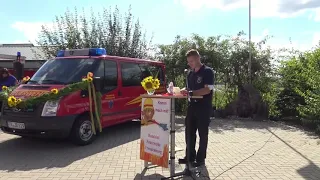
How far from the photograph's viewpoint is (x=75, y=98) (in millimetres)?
7328

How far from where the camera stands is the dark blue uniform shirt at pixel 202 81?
564cm

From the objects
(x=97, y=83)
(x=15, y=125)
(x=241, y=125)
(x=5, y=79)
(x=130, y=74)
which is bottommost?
(x=241, y=125)

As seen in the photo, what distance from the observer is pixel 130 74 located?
30.3 feet

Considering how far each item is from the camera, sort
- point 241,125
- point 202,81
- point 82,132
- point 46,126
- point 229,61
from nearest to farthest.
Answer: point 202,81, point 46,126, point 82,132, point 241,125, point 229,61

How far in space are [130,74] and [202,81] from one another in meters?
3.81

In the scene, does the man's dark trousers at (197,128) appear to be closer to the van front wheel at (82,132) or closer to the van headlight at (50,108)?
the van front wheel at (82,132)

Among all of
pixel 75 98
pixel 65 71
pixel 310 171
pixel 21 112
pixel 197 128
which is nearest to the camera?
pixel 310 171

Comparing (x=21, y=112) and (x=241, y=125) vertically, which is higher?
(x=21, y=112)

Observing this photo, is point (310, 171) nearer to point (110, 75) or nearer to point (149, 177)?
point (149, 177)

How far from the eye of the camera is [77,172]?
18.8 feet

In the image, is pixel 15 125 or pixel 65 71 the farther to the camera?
pixel 65 71

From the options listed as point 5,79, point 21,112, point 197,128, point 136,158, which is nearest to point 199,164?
point 197,128

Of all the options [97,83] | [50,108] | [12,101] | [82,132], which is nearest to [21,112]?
[12,101]

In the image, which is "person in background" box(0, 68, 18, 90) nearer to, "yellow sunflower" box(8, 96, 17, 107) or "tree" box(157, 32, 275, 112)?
"yellow sunflower" box(8, 96, 17, 107)
